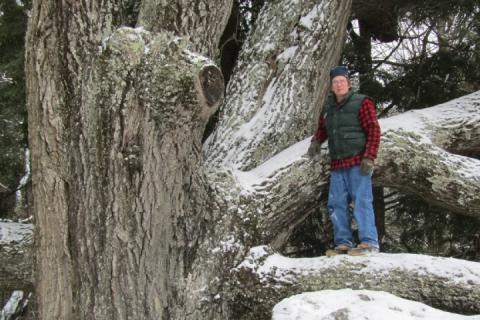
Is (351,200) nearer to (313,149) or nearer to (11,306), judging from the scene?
(313,149)

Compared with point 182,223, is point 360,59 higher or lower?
higher

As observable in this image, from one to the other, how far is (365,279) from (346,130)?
1.05 metres

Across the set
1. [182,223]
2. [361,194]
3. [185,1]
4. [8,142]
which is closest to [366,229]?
[361,194]

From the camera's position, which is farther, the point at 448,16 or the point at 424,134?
the point at 448,16

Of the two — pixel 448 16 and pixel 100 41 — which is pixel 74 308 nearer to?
pixel 100 41

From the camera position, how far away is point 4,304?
27.9 ft

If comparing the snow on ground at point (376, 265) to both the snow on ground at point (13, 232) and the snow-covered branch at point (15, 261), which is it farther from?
the snow on ground at point (13, 232)

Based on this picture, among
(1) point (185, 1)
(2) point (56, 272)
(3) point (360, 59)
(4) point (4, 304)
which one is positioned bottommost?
(4) point (4, 304)

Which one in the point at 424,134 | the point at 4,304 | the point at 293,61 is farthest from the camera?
the point at 4,304

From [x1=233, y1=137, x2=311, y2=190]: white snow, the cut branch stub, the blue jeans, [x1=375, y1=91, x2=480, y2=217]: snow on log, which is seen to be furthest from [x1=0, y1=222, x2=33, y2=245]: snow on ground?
[x1=375, y1=91, x2=480, y2=217]: snow on log

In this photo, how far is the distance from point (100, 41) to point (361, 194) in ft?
6.71

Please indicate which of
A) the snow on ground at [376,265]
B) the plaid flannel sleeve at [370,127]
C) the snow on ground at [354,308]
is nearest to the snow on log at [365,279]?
the snow on ground at [376,265]

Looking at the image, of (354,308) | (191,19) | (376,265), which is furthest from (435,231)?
(191,19)

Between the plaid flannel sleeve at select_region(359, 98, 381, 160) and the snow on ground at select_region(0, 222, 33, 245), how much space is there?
9.22 ft
